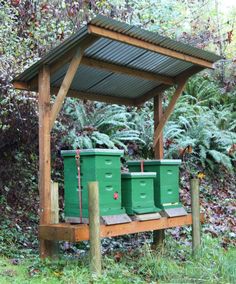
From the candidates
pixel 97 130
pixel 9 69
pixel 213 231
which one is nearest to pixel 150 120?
pixel 97 130

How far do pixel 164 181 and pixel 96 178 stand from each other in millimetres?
1483

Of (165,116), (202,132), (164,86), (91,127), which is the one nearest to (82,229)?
(165,116)

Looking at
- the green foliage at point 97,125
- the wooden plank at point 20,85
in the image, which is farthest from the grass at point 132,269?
the green foliage at point 97,125

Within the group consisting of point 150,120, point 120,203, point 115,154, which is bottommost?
point 120,203

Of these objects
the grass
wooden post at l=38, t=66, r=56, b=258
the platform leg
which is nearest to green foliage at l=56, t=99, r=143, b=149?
the platform leg

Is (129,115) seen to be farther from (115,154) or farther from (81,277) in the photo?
(81,277)

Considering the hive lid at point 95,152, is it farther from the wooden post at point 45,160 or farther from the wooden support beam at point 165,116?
the wooden support beam at point 165,116

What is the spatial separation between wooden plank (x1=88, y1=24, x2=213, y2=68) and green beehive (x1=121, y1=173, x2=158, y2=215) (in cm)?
167

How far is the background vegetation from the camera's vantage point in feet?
25.1

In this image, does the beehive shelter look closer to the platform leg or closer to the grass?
the platform leg

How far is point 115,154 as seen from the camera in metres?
5.90

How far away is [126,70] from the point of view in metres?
6.84

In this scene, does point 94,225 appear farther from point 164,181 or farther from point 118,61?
point 118,61

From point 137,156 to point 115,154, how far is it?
5.01 m
